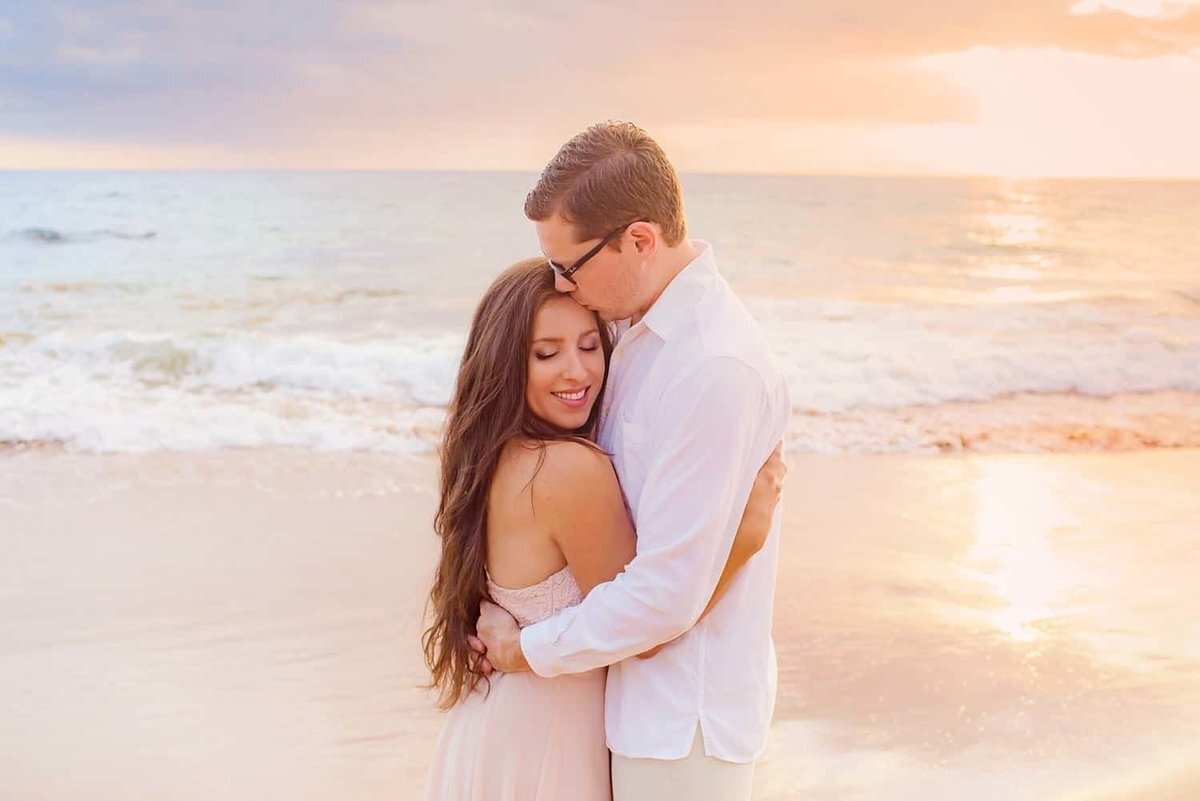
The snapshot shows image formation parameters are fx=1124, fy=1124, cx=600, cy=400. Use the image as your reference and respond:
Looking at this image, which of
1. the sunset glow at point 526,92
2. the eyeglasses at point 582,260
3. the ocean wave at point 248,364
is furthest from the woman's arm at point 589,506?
the sunset glow at point 526,92

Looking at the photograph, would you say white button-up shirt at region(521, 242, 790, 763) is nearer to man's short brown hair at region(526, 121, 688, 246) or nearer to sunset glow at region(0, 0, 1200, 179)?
man's short brown hair at region(526, 121, 688, 246)

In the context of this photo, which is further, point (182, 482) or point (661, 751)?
point (182, 482)

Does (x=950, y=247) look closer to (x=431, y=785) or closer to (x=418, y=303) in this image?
(x=418, y=303)

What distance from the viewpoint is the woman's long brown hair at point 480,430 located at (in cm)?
232

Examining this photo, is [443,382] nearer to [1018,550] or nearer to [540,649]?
[1018,550]

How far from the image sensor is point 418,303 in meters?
19.1

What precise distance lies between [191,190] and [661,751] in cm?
4327

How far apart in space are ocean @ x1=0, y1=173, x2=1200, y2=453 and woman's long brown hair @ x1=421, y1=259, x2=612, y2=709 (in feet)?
21.1

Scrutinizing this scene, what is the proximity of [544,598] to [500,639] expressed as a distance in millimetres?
125

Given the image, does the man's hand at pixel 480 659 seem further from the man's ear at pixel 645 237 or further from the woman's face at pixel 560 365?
the man's ear at pixel 645 237

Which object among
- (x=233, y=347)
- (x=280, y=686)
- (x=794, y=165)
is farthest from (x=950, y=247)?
(x=280, y=686)

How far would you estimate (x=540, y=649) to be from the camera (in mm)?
2230

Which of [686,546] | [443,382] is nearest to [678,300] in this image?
[686,546]

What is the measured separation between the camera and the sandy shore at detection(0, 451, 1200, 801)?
4.10m
